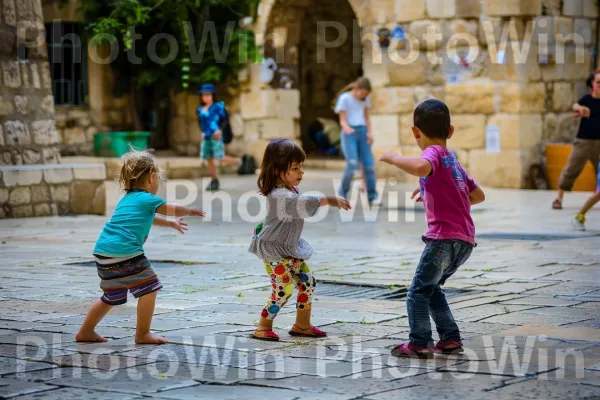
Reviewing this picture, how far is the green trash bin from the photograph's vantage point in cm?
1836

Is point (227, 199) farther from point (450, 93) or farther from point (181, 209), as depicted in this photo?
point (181, 209)

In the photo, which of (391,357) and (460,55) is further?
(460,55)

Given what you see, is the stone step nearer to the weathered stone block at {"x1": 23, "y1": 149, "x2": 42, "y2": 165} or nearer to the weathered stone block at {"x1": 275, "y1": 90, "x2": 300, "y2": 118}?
the weathered stone block at {"x1": 275, "y1": 90, "x2": 300, "y2": 118}

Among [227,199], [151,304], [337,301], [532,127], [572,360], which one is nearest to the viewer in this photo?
[572,360]

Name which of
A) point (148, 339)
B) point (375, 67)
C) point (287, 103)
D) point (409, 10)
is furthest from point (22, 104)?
point (148, 339)

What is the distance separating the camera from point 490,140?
15305 mm

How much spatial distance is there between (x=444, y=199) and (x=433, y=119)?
0.37m

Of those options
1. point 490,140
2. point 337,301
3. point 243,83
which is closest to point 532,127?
point 490,140

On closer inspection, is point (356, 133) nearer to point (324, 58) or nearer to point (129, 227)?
point (129, 227)

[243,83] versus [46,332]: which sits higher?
[243,83]

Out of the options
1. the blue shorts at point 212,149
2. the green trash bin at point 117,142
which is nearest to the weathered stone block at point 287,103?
the green trash bin at point 117,142

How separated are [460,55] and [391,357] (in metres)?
10.9

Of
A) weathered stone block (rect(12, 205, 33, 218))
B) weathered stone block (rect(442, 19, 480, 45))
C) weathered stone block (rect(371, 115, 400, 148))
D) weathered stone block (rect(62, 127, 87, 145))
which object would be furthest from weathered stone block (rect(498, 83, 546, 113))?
weathered stone block (rect(62, 127, 87, 145))

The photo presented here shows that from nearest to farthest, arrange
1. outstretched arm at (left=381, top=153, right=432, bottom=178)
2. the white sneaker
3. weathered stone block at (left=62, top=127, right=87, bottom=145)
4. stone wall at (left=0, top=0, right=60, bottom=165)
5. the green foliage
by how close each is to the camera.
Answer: outstretched arm at (left=381, top=153, right=432, bottom=178) → the white sneaker → stone wall at (left=0, top=0, right=60, bottom=165) → the green foliage → weathered stone block at (left=62, top=127, right=87, bottom=145)
